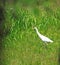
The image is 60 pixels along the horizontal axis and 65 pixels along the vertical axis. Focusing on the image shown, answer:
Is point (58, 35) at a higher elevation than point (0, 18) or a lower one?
lower

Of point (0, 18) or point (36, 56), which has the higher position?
point (0, 18)

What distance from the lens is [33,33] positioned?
527 centimetres

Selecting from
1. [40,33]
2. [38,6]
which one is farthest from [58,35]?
[38,6]

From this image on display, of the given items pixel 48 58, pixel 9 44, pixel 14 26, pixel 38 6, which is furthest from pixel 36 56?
pixel 38 6

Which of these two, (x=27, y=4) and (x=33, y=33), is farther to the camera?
(x=33, y=33)

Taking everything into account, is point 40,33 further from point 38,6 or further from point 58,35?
point 38,6

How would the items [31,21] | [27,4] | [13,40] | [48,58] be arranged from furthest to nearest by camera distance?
[31,21]
[13,40]
[48,58]
[27,4]

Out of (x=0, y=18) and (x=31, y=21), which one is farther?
(x=31, y=21)

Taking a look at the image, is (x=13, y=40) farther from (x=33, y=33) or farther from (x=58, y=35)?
(x=58, y=35)

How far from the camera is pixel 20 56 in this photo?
15.1ft

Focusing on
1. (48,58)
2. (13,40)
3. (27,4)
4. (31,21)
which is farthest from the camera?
(31,21)

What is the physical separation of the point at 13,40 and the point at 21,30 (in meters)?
0.35

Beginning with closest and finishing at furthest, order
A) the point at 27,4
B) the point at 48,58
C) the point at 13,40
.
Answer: the point at 27,4 < the point at 48,58 < the point at 13,40

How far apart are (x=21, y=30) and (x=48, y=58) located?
0.94 m
